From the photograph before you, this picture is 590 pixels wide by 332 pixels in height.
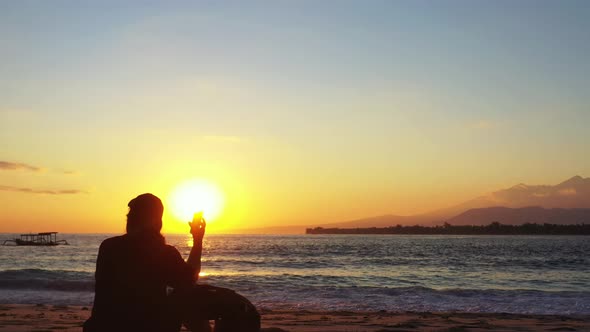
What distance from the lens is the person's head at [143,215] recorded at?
13.2 feet

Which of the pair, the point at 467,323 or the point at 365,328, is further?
the point at 467,323

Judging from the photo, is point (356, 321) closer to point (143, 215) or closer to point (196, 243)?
point (196, 243)

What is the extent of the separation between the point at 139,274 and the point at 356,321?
7556 mm

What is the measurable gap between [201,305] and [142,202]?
2.92 ft

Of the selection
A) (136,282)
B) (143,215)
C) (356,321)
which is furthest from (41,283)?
(143,215)

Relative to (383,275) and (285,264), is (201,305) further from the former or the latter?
(285,264)

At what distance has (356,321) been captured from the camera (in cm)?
1089

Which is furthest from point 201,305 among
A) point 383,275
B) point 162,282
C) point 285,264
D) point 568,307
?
point 285,264

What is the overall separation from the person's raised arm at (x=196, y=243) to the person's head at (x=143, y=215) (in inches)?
10.3

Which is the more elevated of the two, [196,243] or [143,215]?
[143,215]

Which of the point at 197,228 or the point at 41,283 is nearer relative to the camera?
the point at 197,228

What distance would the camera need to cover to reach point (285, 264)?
33.8m

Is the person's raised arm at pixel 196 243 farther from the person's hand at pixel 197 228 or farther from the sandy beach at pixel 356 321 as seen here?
the sandy beach at pixel 356 321

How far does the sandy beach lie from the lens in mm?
9695
